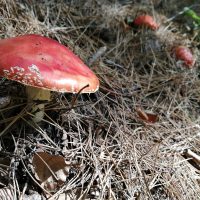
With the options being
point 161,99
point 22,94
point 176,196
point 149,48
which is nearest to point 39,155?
point 22,94

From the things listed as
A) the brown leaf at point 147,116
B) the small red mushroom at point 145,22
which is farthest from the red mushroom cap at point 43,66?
the small red mushroom at point 145,22

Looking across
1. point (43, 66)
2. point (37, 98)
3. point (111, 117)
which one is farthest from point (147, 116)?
point (43, 66)

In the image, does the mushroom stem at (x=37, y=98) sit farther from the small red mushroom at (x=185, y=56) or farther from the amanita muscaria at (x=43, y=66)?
the small red mushroom at (x=185, y=56)

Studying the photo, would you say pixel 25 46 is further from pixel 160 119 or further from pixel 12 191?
pixel 160 119

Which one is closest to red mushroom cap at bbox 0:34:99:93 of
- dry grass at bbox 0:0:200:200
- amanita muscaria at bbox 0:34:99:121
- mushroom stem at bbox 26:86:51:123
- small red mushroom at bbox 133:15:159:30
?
amanita muscaria at bbox 0:34:99:121

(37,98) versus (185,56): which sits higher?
(37,98)

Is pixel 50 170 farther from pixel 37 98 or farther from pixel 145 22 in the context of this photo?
pixel 145 22
